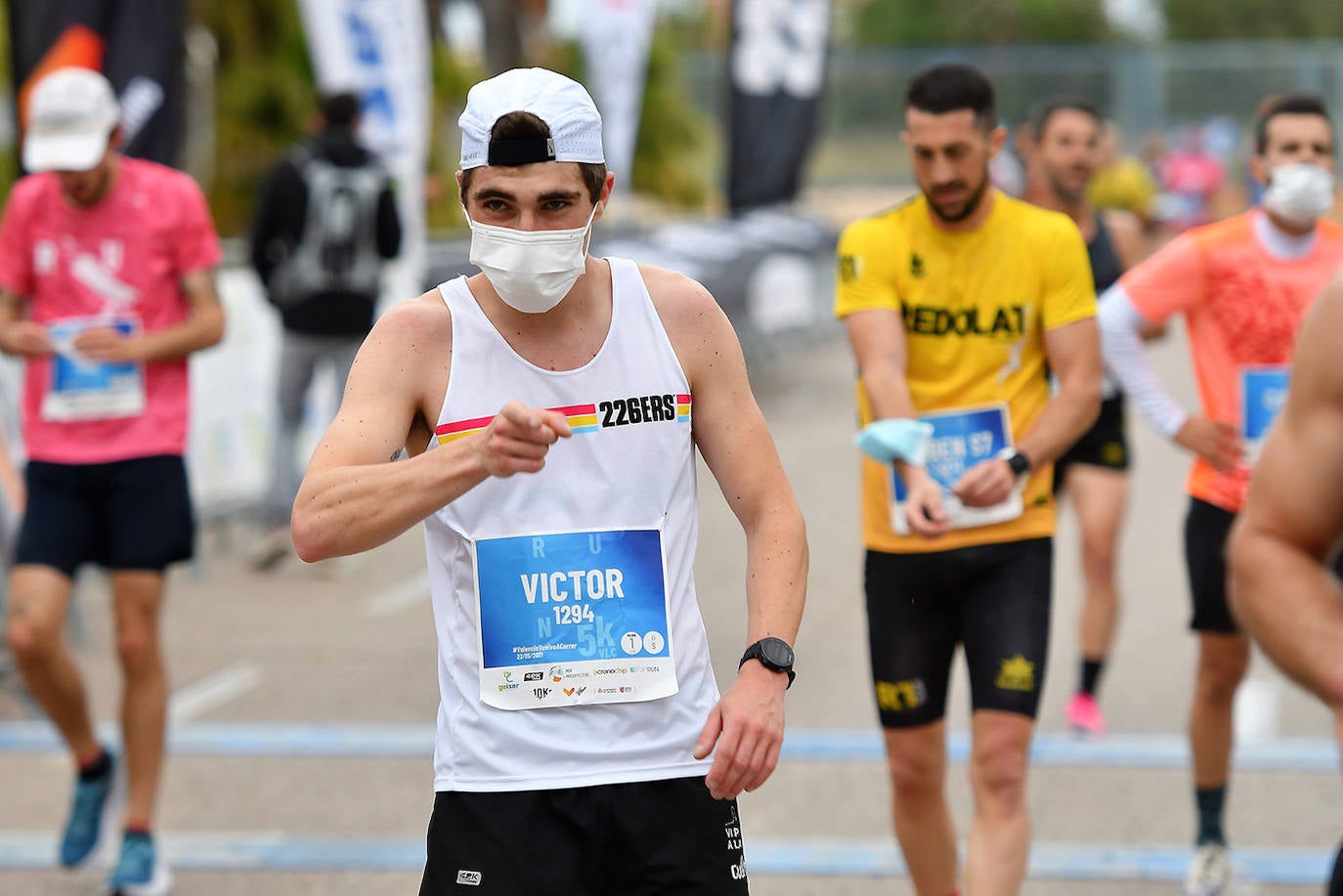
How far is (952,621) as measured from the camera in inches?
193

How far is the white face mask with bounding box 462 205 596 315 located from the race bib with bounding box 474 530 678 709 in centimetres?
40

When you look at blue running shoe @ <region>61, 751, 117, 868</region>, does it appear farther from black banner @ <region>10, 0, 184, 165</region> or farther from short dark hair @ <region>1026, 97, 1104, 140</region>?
black banner @ <region>10, 0, 184, 165</region>

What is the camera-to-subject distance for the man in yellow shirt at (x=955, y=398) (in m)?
4.76

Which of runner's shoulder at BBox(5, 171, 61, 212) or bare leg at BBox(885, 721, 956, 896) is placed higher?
runner's shoulder at BBox(5, 171, 61, 212)

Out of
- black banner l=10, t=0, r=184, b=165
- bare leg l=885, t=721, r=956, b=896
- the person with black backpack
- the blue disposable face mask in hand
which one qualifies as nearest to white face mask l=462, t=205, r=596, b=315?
the blue disposable face mask in hand

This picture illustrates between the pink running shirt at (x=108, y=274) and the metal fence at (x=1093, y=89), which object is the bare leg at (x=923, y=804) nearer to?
the pink running shirt at (x=108, y=274)

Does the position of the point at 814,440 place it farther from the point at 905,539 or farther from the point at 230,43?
the point at 230,43

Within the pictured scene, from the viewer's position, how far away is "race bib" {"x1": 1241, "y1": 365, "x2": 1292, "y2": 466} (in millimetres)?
5367

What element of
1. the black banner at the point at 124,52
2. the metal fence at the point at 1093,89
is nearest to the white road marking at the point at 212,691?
the black banner at the point at 124,52

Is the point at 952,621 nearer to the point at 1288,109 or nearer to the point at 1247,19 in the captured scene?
the point at 1288,109

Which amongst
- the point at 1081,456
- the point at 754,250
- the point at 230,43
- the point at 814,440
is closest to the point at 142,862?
the point at 1081,456

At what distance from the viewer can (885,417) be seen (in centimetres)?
475

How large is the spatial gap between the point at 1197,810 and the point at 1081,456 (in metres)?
2.17

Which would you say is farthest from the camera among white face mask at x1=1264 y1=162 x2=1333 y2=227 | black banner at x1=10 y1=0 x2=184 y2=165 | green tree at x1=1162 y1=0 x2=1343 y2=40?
green tree at x1=1162 y1=0 x2=1343 y2=40
